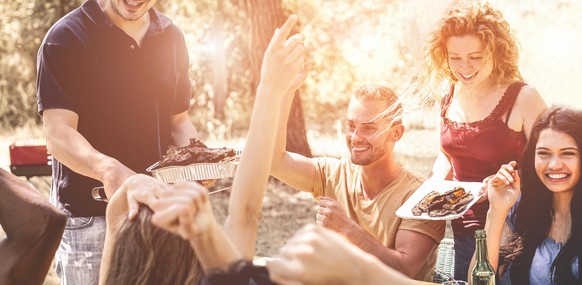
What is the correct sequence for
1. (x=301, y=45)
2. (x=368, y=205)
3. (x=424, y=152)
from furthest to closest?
(x=424, y=152) < (x=368, y=205) < (x=301, y=45)

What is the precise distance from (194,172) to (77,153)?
381 millimetres

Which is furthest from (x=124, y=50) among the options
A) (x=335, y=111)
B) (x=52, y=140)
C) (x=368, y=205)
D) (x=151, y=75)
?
(x=335, y=111)

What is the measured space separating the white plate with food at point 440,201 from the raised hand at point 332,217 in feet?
0.57

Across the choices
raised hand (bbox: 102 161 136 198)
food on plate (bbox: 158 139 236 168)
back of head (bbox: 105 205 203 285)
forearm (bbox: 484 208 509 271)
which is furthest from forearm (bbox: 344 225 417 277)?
back of head (bbox: 105 205 203 285)

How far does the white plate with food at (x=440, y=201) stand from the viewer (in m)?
2.47

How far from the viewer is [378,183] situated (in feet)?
9.48

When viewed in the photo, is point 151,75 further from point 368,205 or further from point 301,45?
point 301,45

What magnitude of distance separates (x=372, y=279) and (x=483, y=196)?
1.41 m

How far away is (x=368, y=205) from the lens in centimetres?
288

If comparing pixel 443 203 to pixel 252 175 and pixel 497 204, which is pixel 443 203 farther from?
pixel 252 175

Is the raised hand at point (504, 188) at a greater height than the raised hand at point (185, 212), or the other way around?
the raised hand at point (185, 212)

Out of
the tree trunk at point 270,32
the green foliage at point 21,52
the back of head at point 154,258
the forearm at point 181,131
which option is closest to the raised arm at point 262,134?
the back of head at point 154,258

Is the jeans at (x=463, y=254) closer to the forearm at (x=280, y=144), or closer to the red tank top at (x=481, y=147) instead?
the red tank top at (x=481, y=147)

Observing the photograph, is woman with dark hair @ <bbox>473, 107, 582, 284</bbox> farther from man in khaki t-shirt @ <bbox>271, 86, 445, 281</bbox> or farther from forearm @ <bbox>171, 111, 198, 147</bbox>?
forearm @ <bbox>171, 111, 198, 147</bbox>
